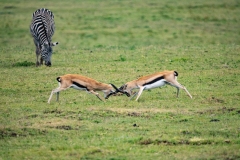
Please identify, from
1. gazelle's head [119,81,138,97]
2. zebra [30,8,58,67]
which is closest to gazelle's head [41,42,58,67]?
zebra [30,8,58,67]

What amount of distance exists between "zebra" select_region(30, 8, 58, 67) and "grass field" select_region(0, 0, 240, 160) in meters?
0.49

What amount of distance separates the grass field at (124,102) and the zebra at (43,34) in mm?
492

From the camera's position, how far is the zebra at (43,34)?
19953 millimetres

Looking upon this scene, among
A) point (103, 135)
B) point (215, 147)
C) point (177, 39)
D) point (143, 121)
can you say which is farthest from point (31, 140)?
point (177, 39)

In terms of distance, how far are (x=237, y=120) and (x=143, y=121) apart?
1918 millimetres

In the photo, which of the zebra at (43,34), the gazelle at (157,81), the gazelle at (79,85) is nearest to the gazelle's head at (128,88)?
the gazelle at (157,81)

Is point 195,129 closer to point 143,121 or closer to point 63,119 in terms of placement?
point 143,121

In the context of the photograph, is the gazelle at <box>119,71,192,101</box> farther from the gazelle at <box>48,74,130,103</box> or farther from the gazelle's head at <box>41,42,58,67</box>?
the gazelle's head at <box>41,42,58,67</box>

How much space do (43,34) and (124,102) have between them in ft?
21.4

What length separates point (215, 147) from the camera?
1120cm

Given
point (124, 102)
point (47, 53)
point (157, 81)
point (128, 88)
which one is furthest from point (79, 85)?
point (47, 53)

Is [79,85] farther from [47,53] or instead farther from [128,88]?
[47,53]

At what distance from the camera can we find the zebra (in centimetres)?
1995

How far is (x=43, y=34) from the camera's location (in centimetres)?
2050
